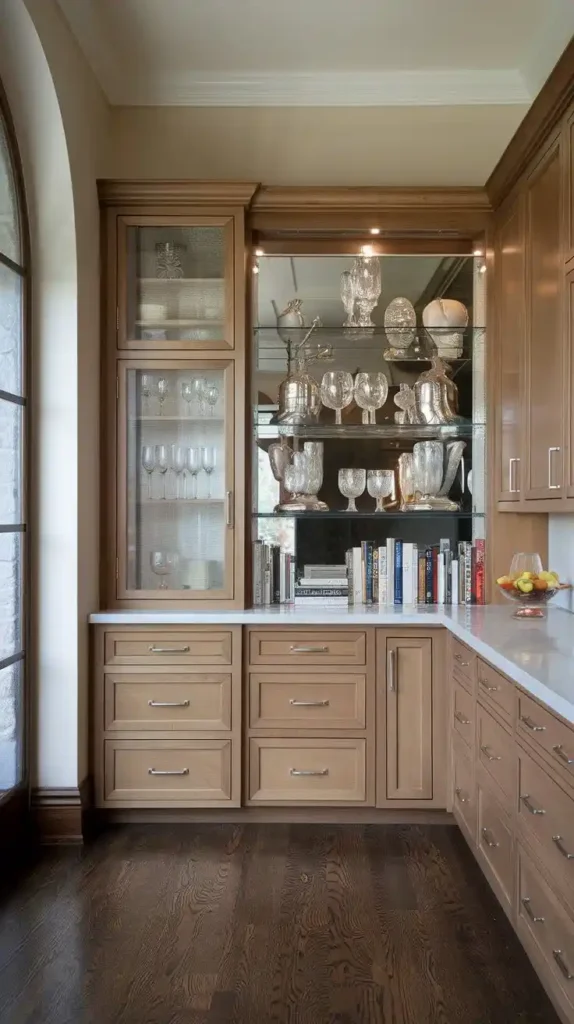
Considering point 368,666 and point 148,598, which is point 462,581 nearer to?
point 368,666

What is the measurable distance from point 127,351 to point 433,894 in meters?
2.29

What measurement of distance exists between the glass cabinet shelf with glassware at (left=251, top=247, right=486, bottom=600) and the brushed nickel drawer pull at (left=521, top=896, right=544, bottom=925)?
1597 mm

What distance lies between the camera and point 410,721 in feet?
9.77

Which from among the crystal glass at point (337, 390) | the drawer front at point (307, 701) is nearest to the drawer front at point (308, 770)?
the drawer front at point (307, 701)

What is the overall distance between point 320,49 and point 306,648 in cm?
249

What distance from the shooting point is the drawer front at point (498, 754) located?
209 centimetres

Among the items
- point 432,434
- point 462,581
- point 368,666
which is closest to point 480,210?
point 432,434

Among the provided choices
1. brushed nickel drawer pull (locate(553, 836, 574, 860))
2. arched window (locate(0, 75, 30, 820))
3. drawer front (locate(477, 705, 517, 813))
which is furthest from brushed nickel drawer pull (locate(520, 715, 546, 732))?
arched window (locate(0, 75, 30, 820))

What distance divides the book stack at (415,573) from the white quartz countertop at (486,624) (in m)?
0.11

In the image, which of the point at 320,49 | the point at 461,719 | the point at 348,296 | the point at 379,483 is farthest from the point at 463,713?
the point at 320,49

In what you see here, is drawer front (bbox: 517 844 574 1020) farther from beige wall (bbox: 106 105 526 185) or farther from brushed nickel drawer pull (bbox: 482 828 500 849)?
beige wall (bbox: 106 105 526 185)

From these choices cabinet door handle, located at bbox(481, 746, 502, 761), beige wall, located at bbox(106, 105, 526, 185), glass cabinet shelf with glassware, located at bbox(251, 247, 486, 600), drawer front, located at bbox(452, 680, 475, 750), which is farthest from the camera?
beige wall, located at bbox(106, 105, 526, 185)

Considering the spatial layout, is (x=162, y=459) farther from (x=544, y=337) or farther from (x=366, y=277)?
(x=544, y=337)

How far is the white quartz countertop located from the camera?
5.96 feet
